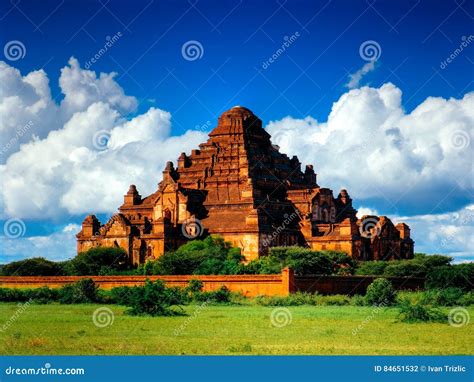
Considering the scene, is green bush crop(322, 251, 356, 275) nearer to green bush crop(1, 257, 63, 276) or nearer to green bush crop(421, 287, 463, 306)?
green bush crop(421, 287, 463, 306)

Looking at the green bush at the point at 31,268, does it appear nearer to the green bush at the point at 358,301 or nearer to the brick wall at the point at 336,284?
the brick wall at the point at 336,284

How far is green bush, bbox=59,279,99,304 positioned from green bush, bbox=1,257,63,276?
13.0 meters

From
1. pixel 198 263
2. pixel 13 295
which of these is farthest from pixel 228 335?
pixel 198 263

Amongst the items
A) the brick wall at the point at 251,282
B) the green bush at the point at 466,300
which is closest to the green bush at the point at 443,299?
the green bush at the point at 466,300

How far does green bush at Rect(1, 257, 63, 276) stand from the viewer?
64.5m

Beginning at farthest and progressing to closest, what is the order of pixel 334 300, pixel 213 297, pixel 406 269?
pixel 406 269 < pixel 334 300 < pixel 213 297

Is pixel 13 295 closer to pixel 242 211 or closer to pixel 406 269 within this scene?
pixel 242 211

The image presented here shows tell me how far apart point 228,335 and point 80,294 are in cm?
1770

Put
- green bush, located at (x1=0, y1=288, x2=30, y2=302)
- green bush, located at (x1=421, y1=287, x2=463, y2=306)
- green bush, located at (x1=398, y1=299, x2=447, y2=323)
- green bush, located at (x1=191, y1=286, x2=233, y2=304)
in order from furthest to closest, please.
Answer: green bush, located at (x1=0, y1=288, x2=30, y2=302) < green bush, located at (x1=421, y1=287, x2=463, y2=306) < green bush, located at (x1=191, y1=286, x2=233, y2=304) < green bush, located at (x1=398, y1=299, x2=447, y2=323)

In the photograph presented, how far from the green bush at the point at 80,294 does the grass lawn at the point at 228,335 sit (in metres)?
5.97

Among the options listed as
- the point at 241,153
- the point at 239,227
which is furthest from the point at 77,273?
the point at 241,153

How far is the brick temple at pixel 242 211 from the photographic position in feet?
228

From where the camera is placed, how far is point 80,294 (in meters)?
51.4

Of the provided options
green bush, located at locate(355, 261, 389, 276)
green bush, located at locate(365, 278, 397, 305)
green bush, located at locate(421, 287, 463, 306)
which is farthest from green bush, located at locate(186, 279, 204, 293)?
green bush, located at locate(355, 261, 389, 276)
